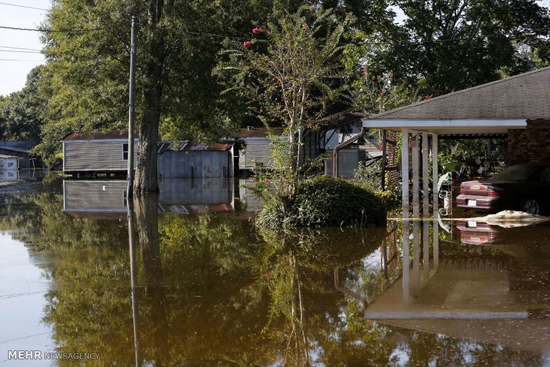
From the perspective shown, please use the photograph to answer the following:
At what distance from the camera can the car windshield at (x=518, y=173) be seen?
17.2 m

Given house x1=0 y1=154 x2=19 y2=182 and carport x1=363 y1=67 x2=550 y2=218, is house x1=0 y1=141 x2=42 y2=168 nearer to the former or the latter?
house x1=0 y1=154 x2=19 y2=182

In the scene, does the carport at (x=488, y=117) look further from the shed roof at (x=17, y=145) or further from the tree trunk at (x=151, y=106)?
the shed roof at (x=17, y=145)

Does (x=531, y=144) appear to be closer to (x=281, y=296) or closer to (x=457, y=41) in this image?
(x=281, y=296)

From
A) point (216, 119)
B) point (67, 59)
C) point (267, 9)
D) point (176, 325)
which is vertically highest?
point (267, 9)

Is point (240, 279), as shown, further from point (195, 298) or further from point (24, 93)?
point (24, 93)

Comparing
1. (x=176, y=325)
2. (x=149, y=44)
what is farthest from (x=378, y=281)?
(x=149, y=44)

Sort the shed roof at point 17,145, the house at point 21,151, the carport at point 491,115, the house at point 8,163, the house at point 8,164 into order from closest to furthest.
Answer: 1. the carport at point 491,115
2. the house at point 8,164
3. the house at point 8,163
4. the house at point 21,151
5. the shed roof at point 17,145

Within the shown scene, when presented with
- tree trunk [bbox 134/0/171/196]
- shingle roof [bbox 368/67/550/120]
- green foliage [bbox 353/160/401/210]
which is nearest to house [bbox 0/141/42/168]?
tree trunk [bbox 134/0/171/196]

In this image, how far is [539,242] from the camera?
13.1m

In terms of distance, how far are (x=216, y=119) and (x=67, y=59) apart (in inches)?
287

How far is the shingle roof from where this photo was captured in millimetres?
16453

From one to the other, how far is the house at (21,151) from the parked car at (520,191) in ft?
221

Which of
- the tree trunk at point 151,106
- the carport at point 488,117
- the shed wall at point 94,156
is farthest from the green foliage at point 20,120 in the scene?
the carport at point 488,117
